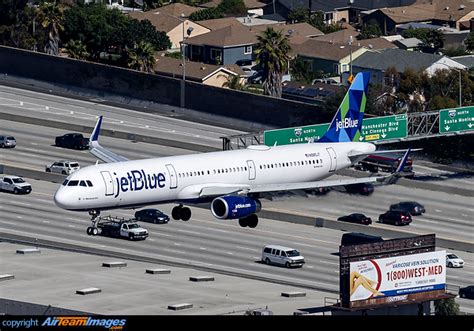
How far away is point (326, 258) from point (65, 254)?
29.6 metres

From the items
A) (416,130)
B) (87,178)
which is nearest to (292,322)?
(87,178)

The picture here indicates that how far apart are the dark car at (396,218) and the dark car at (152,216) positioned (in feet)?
70.7

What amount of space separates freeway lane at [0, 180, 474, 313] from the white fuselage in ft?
84.6

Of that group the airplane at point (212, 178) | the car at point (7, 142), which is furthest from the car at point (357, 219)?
the car at point (7, 142)

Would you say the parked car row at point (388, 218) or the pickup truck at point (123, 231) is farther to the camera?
the parked car row at point (388, 218)

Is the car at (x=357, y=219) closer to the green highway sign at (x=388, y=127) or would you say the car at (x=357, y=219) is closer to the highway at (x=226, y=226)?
the highway at (x=226, y=226)

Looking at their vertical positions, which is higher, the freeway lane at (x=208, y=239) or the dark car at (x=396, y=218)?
the dark car at (x=396, y=218)

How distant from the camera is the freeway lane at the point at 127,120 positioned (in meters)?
186

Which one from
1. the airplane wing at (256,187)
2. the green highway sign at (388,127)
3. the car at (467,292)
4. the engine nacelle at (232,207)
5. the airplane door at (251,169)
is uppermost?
the airplane door at (251,169)

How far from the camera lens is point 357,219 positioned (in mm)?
156500

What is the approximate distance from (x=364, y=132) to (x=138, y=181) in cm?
6753

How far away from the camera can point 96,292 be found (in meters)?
110

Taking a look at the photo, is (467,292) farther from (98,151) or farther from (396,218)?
(98,151)

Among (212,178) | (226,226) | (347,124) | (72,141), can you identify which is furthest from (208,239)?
(212,178)
